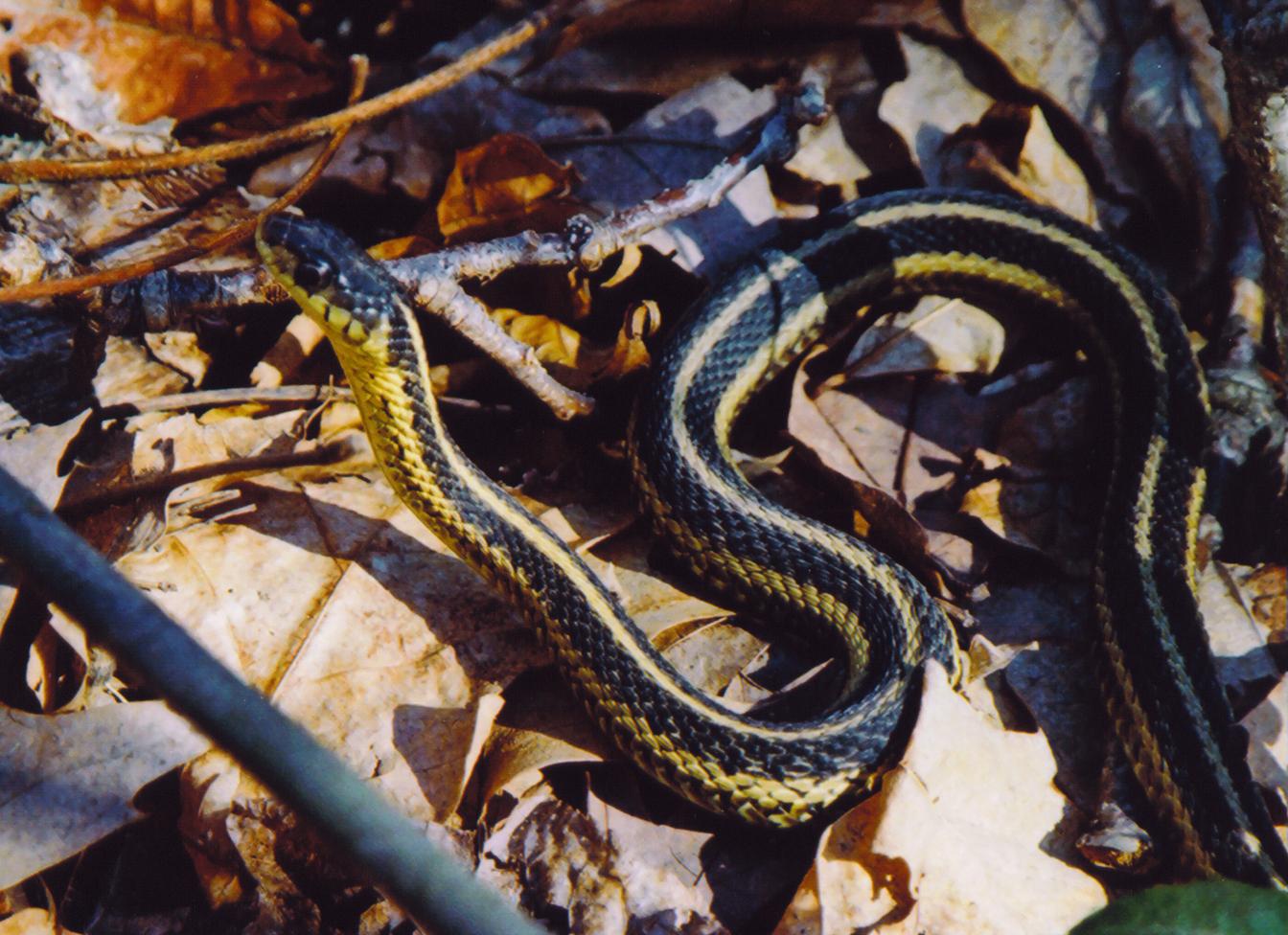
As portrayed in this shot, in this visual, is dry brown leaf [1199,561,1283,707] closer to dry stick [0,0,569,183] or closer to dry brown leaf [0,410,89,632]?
dry stick [0,0,569,183]

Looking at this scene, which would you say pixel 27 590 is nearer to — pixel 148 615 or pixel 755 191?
pixel 148 615

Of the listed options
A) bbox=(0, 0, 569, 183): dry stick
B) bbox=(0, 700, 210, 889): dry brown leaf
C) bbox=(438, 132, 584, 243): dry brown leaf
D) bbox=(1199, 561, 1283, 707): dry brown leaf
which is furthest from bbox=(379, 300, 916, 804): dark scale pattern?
bbox=(1199, 561, 1283, 707): dry brown leaf

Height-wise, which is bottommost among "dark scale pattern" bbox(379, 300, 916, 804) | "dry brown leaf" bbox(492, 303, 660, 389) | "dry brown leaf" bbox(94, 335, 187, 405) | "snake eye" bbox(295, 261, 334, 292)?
"dark scale pattern" bbox(379, 300, 916, 804)

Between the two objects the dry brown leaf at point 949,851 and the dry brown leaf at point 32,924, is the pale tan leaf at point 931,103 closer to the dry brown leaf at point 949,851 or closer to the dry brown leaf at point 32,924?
the dry brown leaf at point 949,851

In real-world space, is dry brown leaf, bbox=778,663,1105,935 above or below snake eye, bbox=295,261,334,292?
below

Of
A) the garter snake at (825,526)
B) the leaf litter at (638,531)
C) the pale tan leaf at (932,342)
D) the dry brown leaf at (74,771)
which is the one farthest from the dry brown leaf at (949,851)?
the dry brown leaf at (74,771)

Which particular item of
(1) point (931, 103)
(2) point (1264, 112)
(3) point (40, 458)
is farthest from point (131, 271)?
(2) point (1264, 112)

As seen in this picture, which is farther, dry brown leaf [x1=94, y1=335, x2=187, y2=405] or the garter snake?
dry brown leaf [x1=94, y1=335, x2=187, y2=405]
